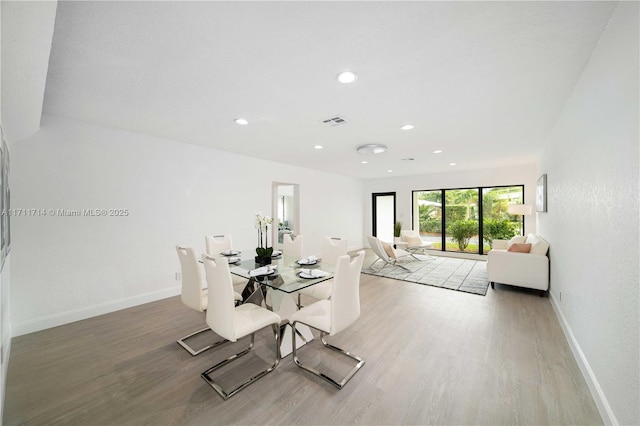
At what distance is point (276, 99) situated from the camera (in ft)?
8.39

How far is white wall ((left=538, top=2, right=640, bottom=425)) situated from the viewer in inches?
53.5

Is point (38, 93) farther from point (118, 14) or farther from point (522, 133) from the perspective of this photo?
point (522, 133)

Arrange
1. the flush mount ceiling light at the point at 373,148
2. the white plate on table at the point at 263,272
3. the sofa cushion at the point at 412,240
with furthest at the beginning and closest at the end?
the sofa cushion at the point at 412,240 < the flush mount ceiling light at the point at 373,148 < the white plate on table at the point at 263,272

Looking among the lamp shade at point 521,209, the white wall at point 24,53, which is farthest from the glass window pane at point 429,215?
the white wall at point 24,53

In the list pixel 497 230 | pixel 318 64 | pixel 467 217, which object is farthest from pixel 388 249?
pixel 318 64

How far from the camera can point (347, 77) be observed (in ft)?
6.93

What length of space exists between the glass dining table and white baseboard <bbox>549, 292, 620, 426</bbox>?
2.00 metres

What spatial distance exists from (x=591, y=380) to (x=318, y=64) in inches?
123

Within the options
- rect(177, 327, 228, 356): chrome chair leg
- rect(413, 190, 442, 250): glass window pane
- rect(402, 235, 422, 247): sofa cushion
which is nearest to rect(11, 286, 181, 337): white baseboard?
rect(177, 327, 228, 356): chrome chair leg

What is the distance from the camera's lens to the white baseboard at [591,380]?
1.60 metres

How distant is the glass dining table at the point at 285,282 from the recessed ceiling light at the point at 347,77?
1755mm

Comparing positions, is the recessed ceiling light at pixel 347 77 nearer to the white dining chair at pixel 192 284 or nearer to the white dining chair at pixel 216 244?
the white dining chair at pixel 192 284

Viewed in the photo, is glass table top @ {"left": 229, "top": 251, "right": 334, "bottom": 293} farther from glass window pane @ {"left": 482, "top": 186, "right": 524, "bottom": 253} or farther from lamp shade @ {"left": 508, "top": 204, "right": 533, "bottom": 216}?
glass window pane @ {"left": 482, "top": 186, "right": 524, "bottom": 253}

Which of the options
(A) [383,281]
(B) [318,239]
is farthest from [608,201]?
(B) [318,239]
